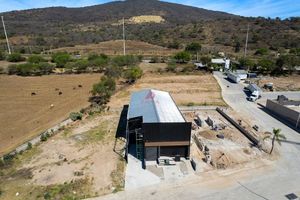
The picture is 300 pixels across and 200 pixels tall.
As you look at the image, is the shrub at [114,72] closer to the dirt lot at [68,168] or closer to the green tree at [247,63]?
the dirt lot at [68,168]

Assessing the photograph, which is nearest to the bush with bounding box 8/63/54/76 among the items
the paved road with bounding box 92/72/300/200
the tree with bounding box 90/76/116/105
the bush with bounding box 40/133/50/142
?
the tree with bounding box 90/76/116/105

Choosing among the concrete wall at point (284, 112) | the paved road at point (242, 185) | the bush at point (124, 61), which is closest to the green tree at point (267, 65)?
the concrete wall at point (284, 112)

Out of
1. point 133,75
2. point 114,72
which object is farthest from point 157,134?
point 114,72

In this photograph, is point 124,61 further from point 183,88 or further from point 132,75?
point 183,88

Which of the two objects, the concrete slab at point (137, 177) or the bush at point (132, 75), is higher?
the bush at point (132, 75)

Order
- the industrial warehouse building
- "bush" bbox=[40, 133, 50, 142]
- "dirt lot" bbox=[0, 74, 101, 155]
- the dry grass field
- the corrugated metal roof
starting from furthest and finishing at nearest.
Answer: the dry grass field < "dirt lot" bbox=[0, 74, 101, 155] < "bush" bbox=[40, 133, 50, 142] < the corrugated metal roof < the industrial warehouse building

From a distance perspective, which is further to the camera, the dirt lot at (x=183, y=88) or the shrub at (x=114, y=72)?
the shrub at (x=114, y=72)

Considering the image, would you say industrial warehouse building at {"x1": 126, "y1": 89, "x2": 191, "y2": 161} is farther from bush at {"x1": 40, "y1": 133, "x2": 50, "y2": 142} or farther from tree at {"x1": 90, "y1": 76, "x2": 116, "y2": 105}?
tree at {"x1": 90, "y1": 76, "x2": 116, "y2": 105}
